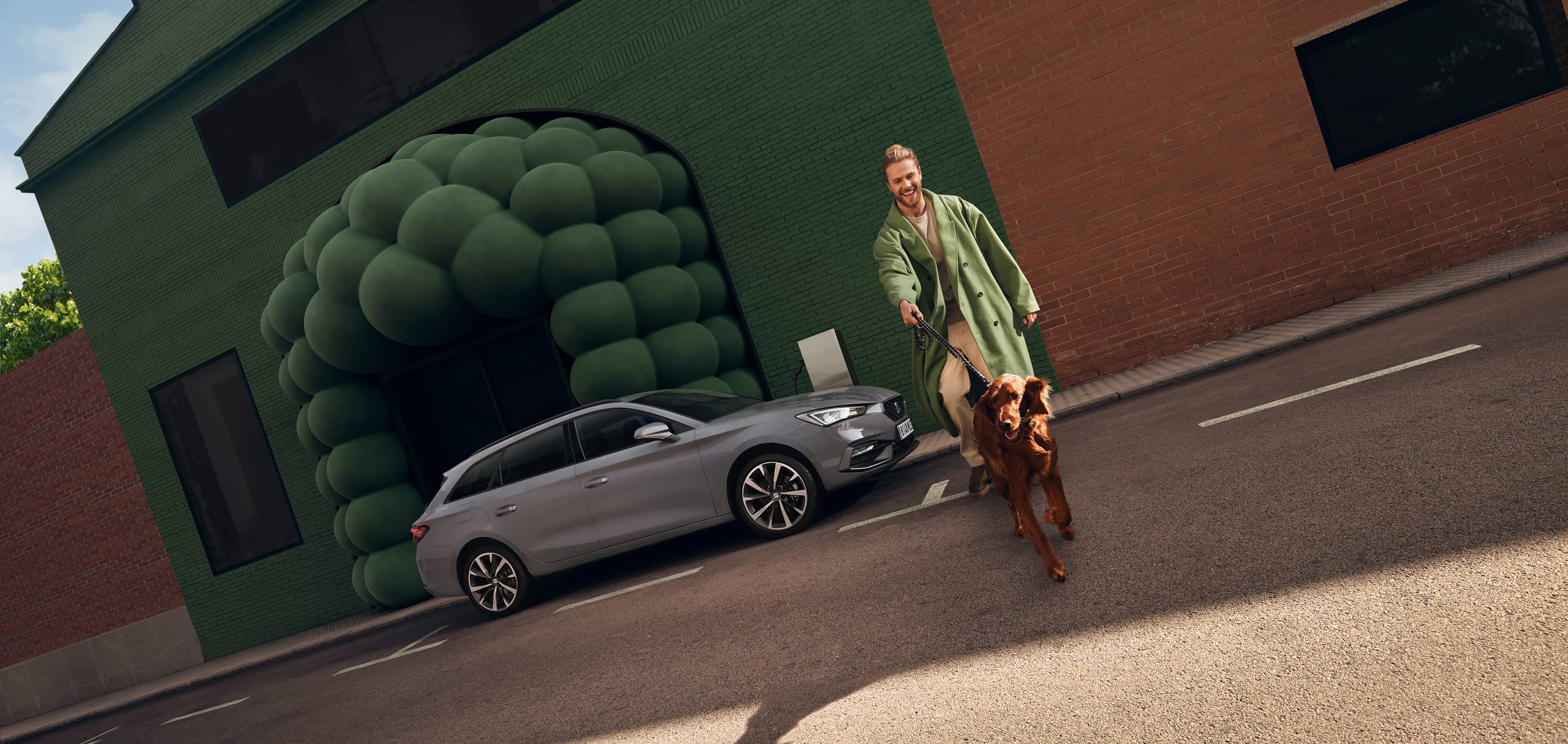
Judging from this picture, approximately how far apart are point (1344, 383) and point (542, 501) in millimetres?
6147

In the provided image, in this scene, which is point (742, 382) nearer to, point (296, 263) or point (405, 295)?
point (405, 295)

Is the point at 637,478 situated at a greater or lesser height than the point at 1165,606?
greater

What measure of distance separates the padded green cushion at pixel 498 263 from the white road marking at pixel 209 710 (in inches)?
178

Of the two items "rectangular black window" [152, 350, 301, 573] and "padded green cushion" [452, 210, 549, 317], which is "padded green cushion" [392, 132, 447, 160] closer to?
"padded green cushion" [452, 210, 549, 317]

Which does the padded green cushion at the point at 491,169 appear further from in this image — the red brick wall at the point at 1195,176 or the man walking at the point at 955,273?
the man walking at the point at 955,273

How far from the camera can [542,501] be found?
7969 millimetres

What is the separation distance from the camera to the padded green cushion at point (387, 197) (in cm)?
959

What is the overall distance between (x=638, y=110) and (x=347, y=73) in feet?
15.5

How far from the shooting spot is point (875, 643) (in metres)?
4.33

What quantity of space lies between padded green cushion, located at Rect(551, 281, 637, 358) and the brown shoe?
428 centimetres

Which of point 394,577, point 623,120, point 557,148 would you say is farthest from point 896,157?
point 394,577

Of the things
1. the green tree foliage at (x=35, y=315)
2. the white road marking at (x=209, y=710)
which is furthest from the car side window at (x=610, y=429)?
the green tree foliage at (x=35, y=315)

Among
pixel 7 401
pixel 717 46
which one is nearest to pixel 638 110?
pixel 717 46

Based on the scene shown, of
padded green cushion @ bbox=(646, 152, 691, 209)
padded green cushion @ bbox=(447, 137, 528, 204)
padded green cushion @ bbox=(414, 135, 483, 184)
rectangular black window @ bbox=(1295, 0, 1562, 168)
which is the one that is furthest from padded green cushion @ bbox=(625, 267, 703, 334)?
rectangular black window @ bbox=(1295, 0, 1562, 168)
